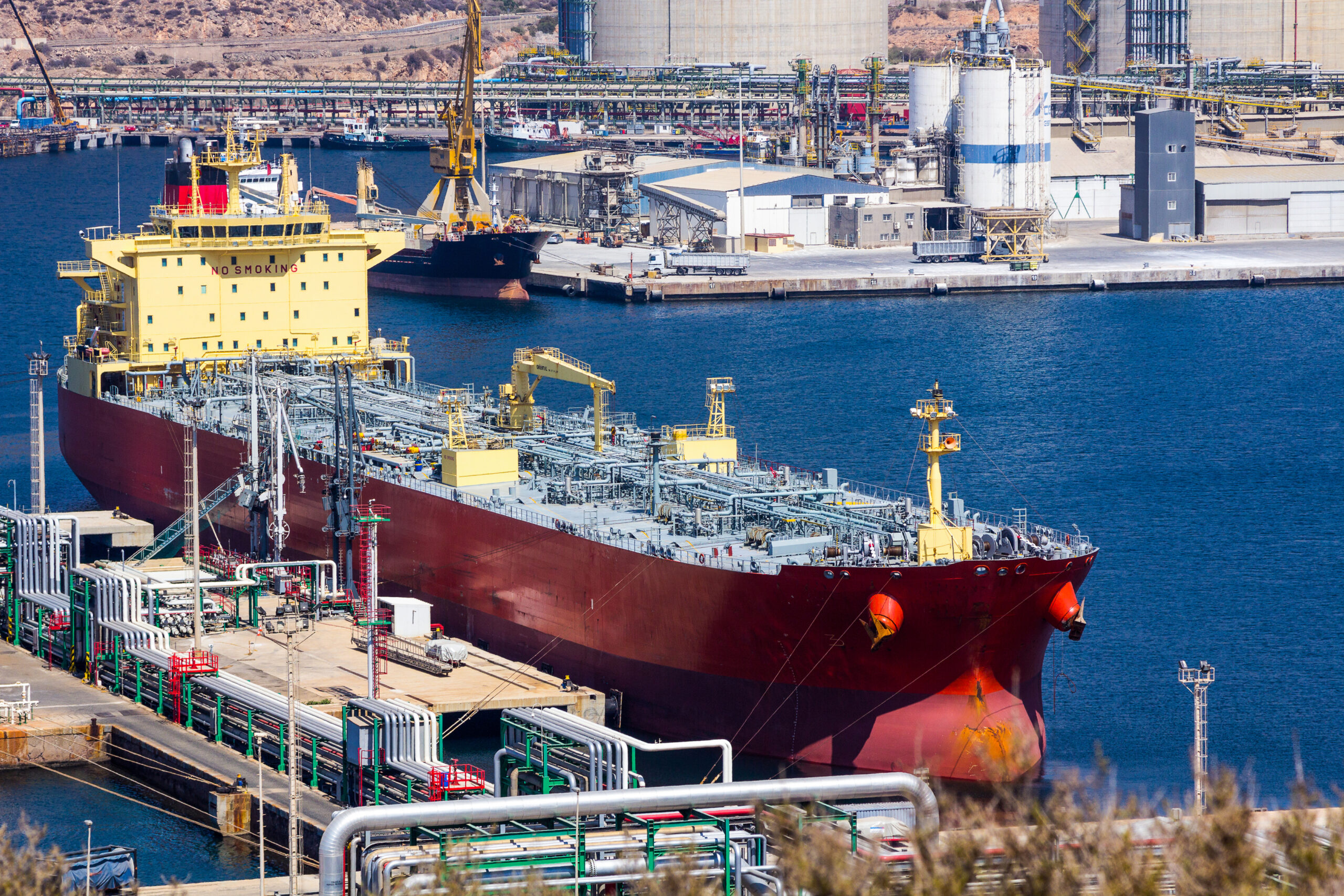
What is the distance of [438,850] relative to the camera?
52.9 ft

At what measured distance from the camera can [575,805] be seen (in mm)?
15836

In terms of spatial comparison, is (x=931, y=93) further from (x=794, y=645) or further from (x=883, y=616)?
(x=883, y=616)

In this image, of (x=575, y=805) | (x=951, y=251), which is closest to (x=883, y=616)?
(x=575, y=805)

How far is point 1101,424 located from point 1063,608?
1084 inches

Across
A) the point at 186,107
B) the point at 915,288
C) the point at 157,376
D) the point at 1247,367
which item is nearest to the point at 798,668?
the point at 157,376

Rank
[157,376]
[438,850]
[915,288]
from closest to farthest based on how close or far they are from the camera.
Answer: [438,850]
[157,376]
[915,288]

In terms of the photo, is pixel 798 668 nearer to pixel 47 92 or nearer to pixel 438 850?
pixel 438 850

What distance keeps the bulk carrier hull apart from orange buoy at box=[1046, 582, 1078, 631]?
0.28 ft

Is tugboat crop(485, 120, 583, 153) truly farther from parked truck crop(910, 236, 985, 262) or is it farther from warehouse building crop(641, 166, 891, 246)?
parked truck crop(910, 236, 985, 262)

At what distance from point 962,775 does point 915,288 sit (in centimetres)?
5331

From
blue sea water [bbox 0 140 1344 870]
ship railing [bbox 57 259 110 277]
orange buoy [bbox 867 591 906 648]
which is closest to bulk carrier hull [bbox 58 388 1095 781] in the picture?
orange buoy [bbox 867 591 906 648]

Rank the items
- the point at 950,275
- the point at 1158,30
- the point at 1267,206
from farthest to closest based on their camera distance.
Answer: the point at 1158,30 < the point at 1267,206 < the point at 950,275

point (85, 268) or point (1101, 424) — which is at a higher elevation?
point (85, 268)

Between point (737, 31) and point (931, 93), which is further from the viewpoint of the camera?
point (737, 31)
